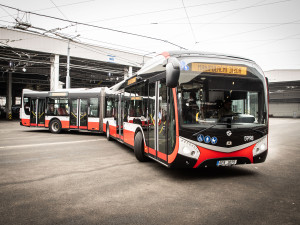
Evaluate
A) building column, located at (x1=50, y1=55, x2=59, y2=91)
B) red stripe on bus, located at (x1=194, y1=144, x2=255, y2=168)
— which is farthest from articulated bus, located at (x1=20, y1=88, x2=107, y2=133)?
building column, located at (x1=50, y1=55, x2=59, y2=91)

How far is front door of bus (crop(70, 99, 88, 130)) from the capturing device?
15.7 metres

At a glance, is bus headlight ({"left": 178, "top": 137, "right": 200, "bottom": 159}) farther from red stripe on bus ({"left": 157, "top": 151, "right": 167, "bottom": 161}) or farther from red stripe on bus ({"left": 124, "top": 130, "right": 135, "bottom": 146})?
red stripe on bus ({"left": 124, "top": 130, "right": 135, "bottom": 146})

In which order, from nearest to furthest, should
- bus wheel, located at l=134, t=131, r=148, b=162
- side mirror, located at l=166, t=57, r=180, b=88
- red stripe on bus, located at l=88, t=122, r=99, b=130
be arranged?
1. side mirror, located at l=166, t=57, r=180, b=88
2. bus wheel, located at l=134, t=131, r=148, b=162
3. red stripe on bus, located at l=88, t=122, r=99, b=130

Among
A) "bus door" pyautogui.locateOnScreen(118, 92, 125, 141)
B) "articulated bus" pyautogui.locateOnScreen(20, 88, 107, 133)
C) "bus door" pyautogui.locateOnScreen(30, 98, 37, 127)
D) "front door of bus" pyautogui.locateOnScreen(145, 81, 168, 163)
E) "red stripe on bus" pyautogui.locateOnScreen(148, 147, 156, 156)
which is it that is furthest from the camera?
"bus door" pyautogui.locateOnScreen(30, 98, 37, 127)

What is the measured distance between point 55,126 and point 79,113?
2.03 metres

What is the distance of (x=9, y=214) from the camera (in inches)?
143

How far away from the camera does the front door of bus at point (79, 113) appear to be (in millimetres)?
15720

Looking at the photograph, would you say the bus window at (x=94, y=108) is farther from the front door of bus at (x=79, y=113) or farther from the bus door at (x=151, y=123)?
the bus door at (x=151, y=123)

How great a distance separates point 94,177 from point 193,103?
278cm

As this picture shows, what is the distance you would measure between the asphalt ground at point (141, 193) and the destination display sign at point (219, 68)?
2.41 metres

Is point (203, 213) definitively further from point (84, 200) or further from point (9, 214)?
point (9, 214)

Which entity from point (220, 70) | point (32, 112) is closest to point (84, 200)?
point (220, 70)

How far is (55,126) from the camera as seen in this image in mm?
16469

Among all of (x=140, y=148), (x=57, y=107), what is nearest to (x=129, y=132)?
(x=140, y=148)
